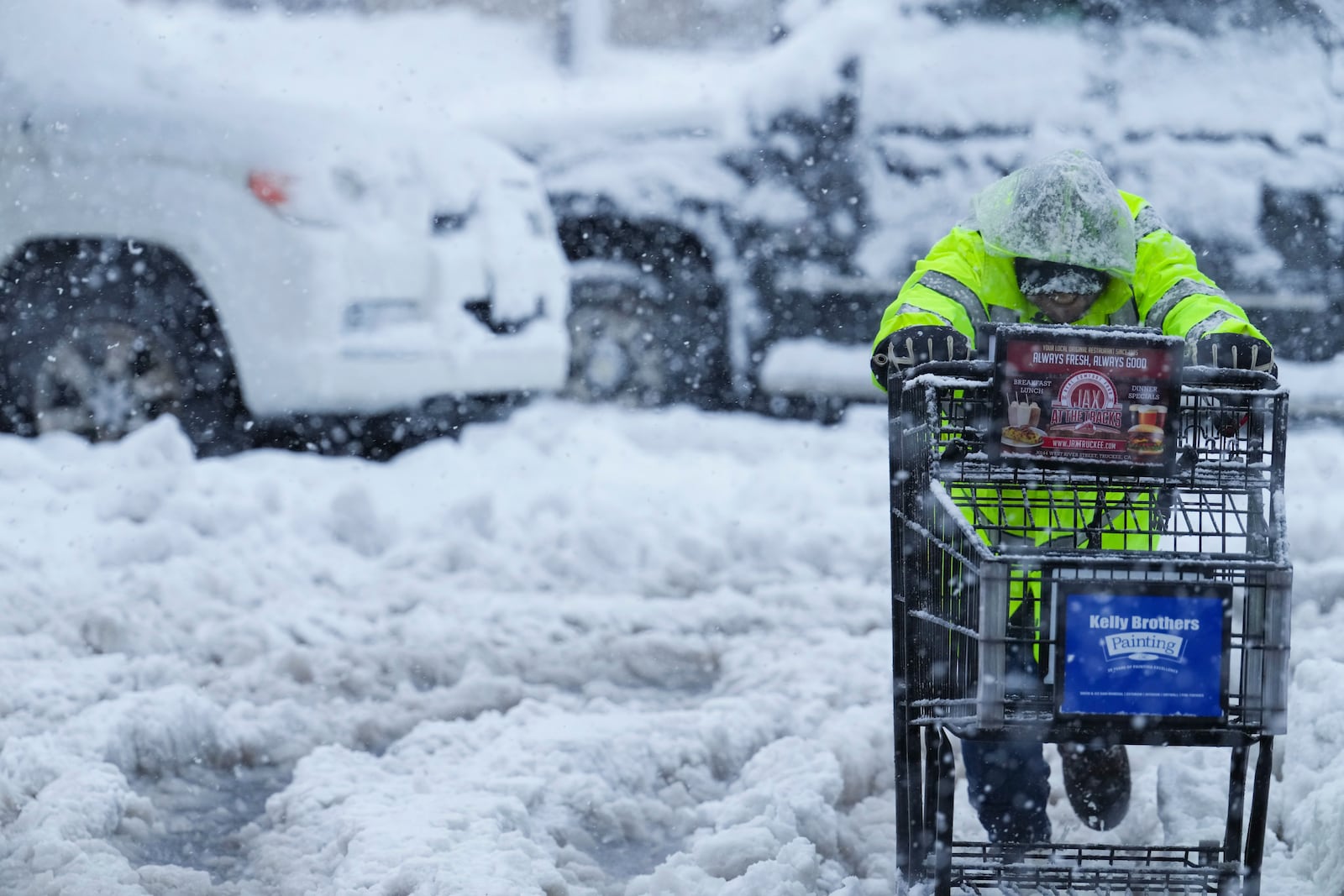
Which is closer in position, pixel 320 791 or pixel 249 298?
pixel 320 791

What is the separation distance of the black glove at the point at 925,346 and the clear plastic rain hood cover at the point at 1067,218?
0.23 metres

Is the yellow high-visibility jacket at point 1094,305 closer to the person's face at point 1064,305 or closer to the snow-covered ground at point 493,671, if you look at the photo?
the person's face at point 1064,305

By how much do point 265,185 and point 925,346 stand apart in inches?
157

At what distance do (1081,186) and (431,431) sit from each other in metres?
4.83

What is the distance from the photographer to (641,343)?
8.20 m

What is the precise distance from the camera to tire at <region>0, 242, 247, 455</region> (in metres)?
6.38

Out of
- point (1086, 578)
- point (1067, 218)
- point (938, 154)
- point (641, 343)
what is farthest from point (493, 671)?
point (938, 154)

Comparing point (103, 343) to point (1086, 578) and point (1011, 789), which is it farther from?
point (1086, 578)

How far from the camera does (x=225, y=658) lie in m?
4.68

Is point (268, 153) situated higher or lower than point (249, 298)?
higher

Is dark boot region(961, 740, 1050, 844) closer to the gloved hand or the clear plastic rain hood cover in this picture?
the gloved hand

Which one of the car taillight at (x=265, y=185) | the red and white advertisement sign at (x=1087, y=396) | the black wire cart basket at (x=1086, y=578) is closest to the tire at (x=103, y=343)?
the car taillight at (x=265, y=185)

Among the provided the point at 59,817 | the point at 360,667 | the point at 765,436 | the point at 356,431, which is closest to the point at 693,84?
the point at 765,436

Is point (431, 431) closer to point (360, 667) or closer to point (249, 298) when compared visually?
point (249, 298)
